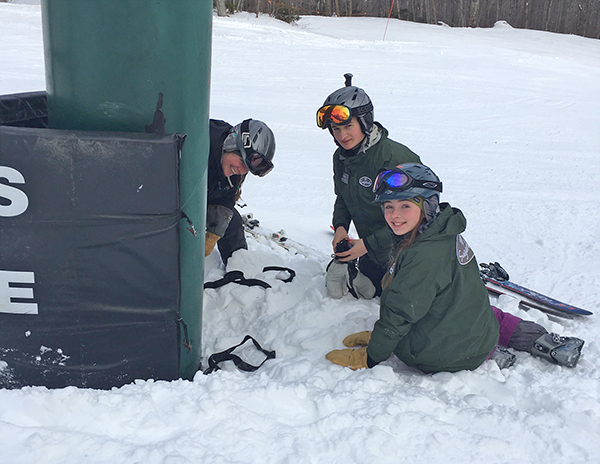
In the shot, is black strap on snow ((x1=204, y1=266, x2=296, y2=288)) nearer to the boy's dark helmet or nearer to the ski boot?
the boy's dark helmet

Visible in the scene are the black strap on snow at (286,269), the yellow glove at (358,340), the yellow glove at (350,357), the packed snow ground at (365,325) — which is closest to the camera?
the packed snow ground at (365,325)

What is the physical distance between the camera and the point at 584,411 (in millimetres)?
2500

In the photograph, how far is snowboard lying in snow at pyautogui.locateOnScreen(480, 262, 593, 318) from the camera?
12.6 feet

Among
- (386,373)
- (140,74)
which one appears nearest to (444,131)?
(386,373)

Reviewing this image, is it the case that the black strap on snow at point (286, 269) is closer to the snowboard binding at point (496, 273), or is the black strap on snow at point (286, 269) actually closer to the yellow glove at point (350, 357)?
the yellow glove at point (350, 357)

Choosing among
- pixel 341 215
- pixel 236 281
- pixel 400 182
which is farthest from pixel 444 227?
pixel 236 281

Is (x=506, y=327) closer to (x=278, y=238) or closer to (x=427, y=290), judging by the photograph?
(x=427, y=290)

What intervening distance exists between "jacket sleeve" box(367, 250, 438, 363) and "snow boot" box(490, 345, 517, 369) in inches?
24.0

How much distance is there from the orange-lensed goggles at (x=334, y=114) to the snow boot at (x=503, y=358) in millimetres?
1708

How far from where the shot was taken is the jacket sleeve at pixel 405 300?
265cm

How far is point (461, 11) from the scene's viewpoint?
848 inches

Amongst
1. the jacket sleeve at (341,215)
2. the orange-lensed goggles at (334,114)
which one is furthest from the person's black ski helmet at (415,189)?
the jacket sleeve at (341,215)

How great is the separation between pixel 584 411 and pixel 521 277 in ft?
7.40

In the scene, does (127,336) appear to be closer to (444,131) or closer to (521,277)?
(521,277)
